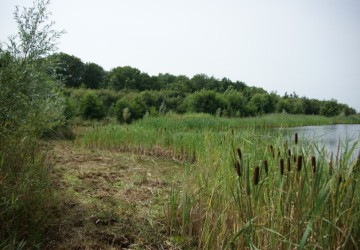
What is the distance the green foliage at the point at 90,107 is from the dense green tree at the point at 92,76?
26.2 m

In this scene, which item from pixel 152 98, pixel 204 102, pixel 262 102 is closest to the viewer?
pixel 152 98

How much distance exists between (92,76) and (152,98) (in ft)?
72.1

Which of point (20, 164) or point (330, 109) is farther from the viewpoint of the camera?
point (330, 109)

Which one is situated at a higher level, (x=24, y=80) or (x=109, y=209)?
(x=24, y=80)

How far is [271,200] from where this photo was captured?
6.18 ft

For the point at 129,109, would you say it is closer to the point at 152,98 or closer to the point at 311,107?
the point at 152,98

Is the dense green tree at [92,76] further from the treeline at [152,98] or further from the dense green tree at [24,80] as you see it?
the dense green tree at [24,80]

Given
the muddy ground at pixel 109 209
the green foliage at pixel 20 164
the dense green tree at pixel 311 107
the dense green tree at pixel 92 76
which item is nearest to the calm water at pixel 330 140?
the muddy ground at pixel 109 209

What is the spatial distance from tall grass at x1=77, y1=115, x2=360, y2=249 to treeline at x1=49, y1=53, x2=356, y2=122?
10248 mm

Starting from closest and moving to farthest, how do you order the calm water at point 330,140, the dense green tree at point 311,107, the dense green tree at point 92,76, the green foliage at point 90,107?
the calm water at point 330,140
the green foliage at point 90,107
the dense green tree at point 92,76
the dense green tree at point 311,107

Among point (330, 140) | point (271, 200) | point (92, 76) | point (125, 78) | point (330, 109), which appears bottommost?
point (330, 140)

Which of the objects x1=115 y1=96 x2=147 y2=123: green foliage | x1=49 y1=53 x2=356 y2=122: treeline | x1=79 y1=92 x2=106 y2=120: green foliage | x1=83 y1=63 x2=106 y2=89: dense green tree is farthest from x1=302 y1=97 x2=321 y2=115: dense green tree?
x1=79 y1=92 x2=106 y2=120: green foliage

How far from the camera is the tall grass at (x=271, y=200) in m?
1.55

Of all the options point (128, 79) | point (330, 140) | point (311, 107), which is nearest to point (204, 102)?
point (128, 79)
